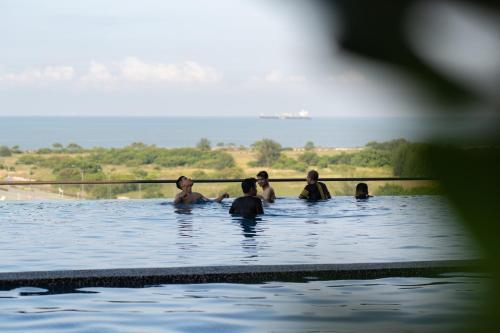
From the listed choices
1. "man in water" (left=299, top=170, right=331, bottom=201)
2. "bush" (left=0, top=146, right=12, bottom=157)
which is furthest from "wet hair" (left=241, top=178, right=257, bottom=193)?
"bush" (left=0, top=146, right=12, bottom=157)

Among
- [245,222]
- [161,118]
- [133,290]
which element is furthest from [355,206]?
[161,118]

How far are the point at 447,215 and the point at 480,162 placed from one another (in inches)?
2.0

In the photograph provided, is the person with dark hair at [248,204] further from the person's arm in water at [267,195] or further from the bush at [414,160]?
the bush at [414,160]

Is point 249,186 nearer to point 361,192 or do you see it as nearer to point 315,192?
point 315,192

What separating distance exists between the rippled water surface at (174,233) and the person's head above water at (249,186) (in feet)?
1.65

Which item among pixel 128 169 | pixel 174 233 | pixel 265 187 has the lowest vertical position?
pixel 174 233

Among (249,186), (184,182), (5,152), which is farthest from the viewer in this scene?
(5,152)

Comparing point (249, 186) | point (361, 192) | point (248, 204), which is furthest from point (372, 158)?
point (361, 192)

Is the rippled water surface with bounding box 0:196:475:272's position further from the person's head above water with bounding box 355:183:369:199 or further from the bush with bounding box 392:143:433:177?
the bush with bounding box 392:143:433:177

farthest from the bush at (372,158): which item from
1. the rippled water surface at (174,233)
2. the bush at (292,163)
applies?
the rippled water surface at (174,233)

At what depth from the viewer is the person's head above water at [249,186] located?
17439 millimetres

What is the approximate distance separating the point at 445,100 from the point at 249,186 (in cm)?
1683

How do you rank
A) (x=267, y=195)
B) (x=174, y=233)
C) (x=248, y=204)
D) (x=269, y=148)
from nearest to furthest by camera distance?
(x=269, y=148) → (x=174, y=233) → (x=248, y=204) → (x=267, y=195)

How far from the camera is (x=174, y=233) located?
1598 cm
